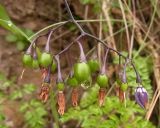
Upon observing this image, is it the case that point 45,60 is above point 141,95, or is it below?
above

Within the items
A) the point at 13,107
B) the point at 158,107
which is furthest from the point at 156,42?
the point at 13,107

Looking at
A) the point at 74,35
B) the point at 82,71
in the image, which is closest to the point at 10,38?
the point at 74,35

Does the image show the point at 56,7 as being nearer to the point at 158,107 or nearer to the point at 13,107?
the point at 13,107

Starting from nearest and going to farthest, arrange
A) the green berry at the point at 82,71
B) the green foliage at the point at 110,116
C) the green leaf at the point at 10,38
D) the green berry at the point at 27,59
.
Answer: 1. the green berry at the point at 82,71
2. the green berry at the point at 27,59
3. the green foliage at the point at 110,116
4. the green leaf at the point at 10,38

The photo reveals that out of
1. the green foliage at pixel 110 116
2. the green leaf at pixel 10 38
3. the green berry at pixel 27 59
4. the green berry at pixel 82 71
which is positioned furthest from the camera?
the green leaf at pixel 10 38

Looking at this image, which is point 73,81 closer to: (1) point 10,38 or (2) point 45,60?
(2) point 45,60

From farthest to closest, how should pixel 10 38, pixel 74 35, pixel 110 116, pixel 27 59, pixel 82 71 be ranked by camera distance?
pixel 74 35 < pixel 10 38 < pixel 110 116 < pixel 27 59 < pixel 82 71

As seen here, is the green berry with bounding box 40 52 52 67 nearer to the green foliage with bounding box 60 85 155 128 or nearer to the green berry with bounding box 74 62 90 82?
the green berry with bounding box 74 62 90 82

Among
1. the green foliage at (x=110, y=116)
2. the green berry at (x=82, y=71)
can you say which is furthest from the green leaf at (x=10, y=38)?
the green berry at (x=82, y=71)

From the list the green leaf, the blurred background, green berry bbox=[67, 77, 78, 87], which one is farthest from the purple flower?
the green leaf

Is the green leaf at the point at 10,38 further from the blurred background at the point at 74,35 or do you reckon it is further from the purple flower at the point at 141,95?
the purple flower at the point at 141,95

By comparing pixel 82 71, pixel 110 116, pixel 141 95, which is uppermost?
pixel 82 71
